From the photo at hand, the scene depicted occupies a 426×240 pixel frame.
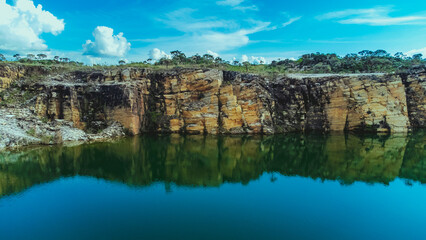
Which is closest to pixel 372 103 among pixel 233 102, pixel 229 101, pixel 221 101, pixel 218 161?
pixel 233 102

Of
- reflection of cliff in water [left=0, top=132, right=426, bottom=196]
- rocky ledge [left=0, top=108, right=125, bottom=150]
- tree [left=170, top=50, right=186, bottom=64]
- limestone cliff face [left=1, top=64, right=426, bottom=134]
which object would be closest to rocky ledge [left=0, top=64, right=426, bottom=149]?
limestone cliff face [left=1, top=64, right=426, bottom=134]

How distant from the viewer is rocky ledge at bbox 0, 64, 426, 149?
24.5m

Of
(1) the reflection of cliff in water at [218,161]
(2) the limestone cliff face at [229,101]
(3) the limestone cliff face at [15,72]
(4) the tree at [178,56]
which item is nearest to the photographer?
(1) the reflection of cliff in water at [218,161]

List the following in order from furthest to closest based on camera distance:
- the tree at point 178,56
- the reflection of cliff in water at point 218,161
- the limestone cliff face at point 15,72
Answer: the tree at point 178,56 < the limestone cliff face at point 15,72 < the reflection of cliff in water at point 218,161

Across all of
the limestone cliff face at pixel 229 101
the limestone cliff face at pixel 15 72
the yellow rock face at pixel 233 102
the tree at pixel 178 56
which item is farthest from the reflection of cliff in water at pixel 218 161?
the tree at pixel 178 56

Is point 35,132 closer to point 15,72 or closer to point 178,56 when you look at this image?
point 15,72

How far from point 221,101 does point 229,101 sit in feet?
2.87

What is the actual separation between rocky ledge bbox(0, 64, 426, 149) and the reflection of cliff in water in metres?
3.07

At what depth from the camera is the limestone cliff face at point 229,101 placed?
80.8ft

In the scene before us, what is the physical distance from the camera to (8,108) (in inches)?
858

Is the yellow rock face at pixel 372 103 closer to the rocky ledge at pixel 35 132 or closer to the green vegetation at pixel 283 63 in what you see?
the green vegetation at pixel 283 63

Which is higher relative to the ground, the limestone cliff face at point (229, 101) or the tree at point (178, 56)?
the tree at point (178, 56)

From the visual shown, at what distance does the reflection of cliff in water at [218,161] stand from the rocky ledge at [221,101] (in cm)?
307

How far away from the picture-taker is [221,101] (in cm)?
2569
